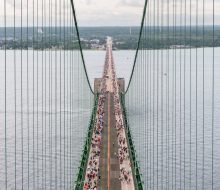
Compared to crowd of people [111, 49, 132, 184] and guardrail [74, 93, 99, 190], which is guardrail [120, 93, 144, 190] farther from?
guardrail [74, 93, 99, 190]

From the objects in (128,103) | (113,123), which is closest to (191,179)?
(113,123)

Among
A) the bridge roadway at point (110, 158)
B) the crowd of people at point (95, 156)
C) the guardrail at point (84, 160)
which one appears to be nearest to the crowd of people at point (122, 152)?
the bridge roadway at point (110, 158)

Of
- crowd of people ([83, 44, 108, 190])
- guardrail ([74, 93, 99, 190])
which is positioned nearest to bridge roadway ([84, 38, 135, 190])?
crowd of people ([83, 44, 108, 190])

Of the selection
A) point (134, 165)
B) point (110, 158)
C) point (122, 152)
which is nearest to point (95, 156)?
point (110, 158)

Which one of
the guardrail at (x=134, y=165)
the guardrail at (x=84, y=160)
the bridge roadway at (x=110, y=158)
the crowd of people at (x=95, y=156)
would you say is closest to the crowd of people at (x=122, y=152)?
the bridge roadway at (x=110, y=158)

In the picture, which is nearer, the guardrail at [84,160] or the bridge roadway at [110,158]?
the guardrail at [84,160]

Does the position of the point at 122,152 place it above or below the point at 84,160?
above

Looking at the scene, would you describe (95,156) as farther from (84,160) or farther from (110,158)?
(84,160)

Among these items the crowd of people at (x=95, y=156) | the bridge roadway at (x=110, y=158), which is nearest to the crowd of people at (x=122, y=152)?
the bridge roadway at (x=110, y=158)

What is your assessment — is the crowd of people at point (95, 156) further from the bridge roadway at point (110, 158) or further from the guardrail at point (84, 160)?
the guardrail at point (84, 160)

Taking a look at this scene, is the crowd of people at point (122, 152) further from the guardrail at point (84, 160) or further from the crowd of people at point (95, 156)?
the guardrail at point (84, 160)

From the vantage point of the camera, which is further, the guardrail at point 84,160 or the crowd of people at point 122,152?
the crowd of people at point 122,152

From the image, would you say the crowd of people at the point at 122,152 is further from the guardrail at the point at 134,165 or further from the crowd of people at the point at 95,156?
the crowd of people at the point at 95,156
